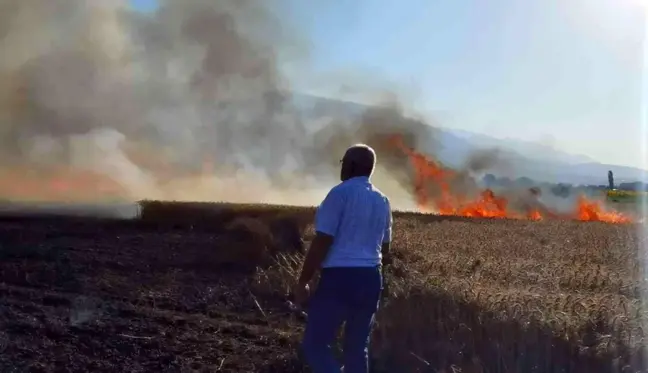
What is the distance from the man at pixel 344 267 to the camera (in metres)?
4.63

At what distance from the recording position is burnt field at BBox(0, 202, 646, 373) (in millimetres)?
6047

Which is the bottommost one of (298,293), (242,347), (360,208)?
(242,347)

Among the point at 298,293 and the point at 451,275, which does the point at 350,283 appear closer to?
the point at 298,293

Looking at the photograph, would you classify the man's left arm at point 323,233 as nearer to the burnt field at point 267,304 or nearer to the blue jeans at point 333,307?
the blue jeans at point 333,307

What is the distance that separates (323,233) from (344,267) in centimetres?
28

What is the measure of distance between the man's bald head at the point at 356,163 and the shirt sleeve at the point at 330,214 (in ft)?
0.68

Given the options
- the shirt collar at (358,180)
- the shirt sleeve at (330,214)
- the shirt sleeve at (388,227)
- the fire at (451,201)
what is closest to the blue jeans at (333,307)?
the shirt sleeve at (330,214)

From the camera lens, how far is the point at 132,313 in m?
8.03

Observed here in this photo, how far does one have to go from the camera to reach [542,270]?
10.2 m

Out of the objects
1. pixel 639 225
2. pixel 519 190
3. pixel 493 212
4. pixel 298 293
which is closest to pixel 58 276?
pixel 298 293

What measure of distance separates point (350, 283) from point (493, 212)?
87.4 ft

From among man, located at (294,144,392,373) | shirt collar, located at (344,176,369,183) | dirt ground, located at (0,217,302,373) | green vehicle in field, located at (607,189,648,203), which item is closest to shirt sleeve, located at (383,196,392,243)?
man, located at (294,144,392,373)

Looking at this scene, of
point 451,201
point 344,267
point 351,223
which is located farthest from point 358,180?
point 451,201

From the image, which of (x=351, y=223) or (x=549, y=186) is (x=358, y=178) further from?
(x=549, y=186)
